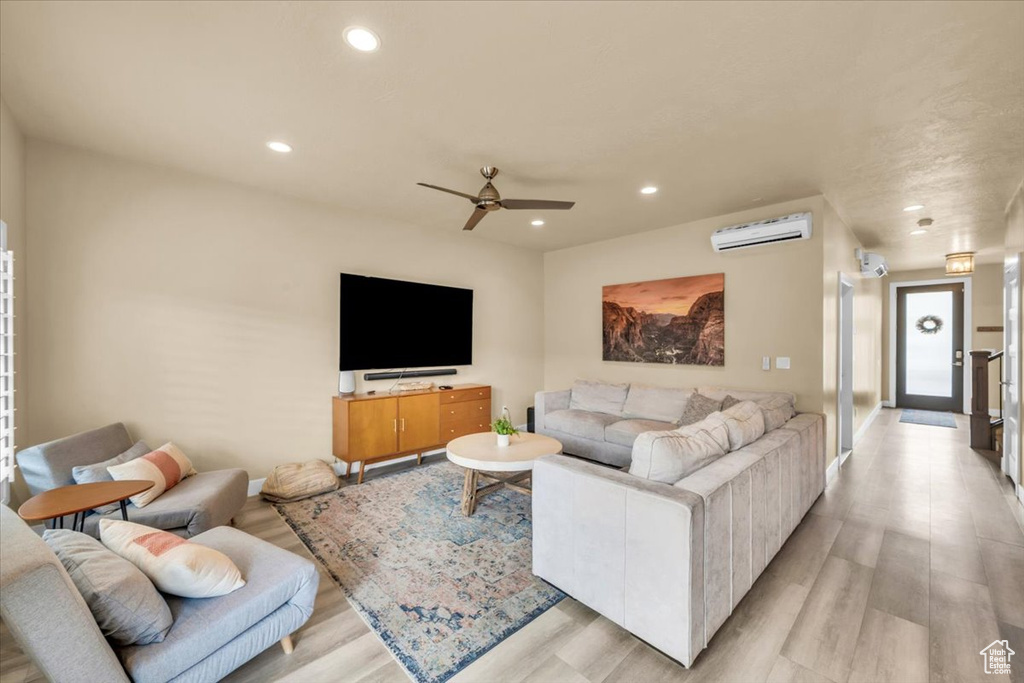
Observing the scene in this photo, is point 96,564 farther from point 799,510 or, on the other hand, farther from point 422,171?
point 799,510

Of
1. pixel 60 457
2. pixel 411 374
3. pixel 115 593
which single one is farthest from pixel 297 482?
pixel 115 593

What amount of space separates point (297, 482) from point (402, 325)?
1.84 metres

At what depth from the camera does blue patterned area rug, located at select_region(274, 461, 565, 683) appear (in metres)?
1.93

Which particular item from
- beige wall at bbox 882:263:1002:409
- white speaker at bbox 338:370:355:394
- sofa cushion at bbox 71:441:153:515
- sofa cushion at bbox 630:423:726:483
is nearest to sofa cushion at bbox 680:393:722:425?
sofa cushion at bbox 630:423:726:483

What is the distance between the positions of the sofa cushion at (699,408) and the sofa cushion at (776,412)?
0.39 m

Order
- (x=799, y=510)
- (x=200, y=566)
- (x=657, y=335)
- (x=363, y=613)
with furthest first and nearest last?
(x=657, y=335) → (x=799, y=510) → (x=363, y=613) → (x=200, y=566)

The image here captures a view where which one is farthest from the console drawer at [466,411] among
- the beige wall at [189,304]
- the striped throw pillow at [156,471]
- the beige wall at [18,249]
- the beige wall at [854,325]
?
the beige wall at [854,325]

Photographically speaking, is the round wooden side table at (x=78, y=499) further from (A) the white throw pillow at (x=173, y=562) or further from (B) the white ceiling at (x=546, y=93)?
(B) the white ceiling at (x=546, y=93)

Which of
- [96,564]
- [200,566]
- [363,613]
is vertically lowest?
[363,613]

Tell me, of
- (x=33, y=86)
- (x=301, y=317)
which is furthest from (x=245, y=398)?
(x=33, y=86)

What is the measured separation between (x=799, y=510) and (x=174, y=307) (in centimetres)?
495

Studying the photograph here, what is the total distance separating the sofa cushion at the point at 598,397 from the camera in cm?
486

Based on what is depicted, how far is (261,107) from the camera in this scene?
237 centimetres

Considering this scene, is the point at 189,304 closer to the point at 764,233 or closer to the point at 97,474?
the point at 97,474
